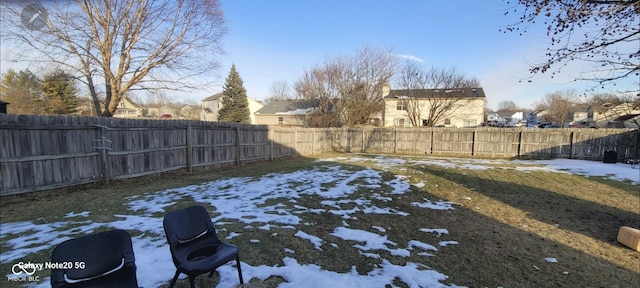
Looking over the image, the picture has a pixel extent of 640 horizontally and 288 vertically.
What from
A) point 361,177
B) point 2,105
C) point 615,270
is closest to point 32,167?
point 2,105

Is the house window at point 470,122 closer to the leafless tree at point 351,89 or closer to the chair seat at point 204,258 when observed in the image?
the leafless tree at point 351,89

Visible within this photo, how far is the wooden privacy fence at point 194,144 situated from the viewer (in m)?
5.41

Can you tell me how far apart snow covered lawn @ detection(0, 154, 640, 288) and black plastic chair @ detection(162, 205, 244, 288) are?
462mm

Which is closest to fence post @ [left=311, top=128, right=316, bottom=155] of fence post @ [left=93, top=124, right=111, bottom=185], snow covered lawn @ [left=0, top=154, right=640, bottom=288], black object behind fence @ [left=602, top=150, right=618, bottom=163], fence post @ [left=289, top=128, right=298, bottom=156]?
fence post @ [left=289, top=128, right=298, bottom=156]

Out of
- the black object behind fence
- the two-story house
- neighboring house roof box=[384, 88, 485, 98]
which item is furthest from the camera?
the two-story house

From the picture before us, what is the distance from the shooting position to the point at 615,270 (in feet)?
11.0

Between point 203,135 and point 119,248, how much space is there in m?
7.95

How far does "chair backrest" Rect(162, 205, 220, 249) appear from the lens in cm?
225

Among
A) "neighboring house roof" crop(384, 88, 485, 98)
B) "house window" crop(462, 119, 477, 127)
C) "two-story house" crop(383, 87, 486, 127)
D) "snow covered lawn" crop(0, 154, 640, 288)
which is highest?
"neighboring house roof" crop(384, 88, 485, 98)

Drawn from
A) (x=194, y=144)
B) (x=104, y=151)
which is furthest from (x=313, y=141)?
(x=104, y=151)

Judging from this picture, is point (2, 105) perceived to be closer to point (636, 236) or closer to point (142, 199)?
point (142, 199)

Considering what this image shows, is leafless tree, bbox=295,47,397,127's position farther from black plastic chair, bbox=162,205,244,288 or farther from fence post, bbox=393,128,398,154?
black plastic chair, bbox=162,205,244,288

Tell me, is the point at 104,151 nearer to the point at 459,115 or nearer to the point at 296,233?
the point at 296,233

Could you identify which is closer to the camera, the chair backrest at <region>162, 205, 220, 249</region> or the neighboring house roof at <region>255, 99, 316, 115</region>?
the chair backrest at <region>162, 205, 220, 249</region>
